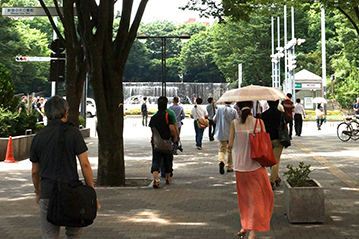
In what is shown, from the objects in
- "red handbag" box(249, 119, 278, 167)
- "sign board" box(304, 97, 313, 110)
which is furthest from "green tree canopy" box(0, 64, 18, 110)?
"sign board" box(304, 97, 313, 110)

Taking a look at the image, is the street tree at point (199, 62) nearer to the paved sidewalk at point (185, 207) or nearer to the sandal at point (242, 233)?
the paved sidewalk at point (185, 207)

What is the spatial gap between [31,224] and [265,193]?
2953 mm

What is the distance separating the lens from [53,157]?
4.45 meters

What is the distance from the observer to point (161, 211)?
7.90 meters

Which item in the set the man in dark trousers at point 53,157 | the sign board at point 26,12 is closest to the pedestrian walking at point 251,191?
the man in dark trousers at point 53,157

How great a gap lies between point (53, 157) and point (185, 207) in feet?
13.1

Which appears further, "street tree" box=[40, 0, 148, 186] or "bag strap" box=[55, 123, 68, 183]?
"street tree" box=[40, 0, 148, 186]

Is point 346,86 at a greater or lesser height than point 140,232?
greater

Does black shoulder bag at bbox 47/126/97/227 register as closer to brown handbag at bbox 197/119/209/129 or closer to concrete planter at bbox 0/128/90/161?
concrete planter at bbox 0/128/90/161

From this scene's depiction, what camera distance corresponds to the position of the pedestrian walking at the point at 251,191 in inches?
243

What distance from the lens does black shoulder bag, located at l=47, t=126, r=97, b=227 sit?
425 cm

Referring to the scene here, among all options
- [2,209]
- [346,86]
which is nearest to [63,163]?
[2,209]

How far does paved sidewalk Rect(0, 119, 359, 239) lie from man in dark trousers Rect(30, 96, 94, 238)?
2.03 meters

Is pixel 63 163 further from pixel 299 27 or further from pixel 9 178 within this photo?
pixel 299 27
